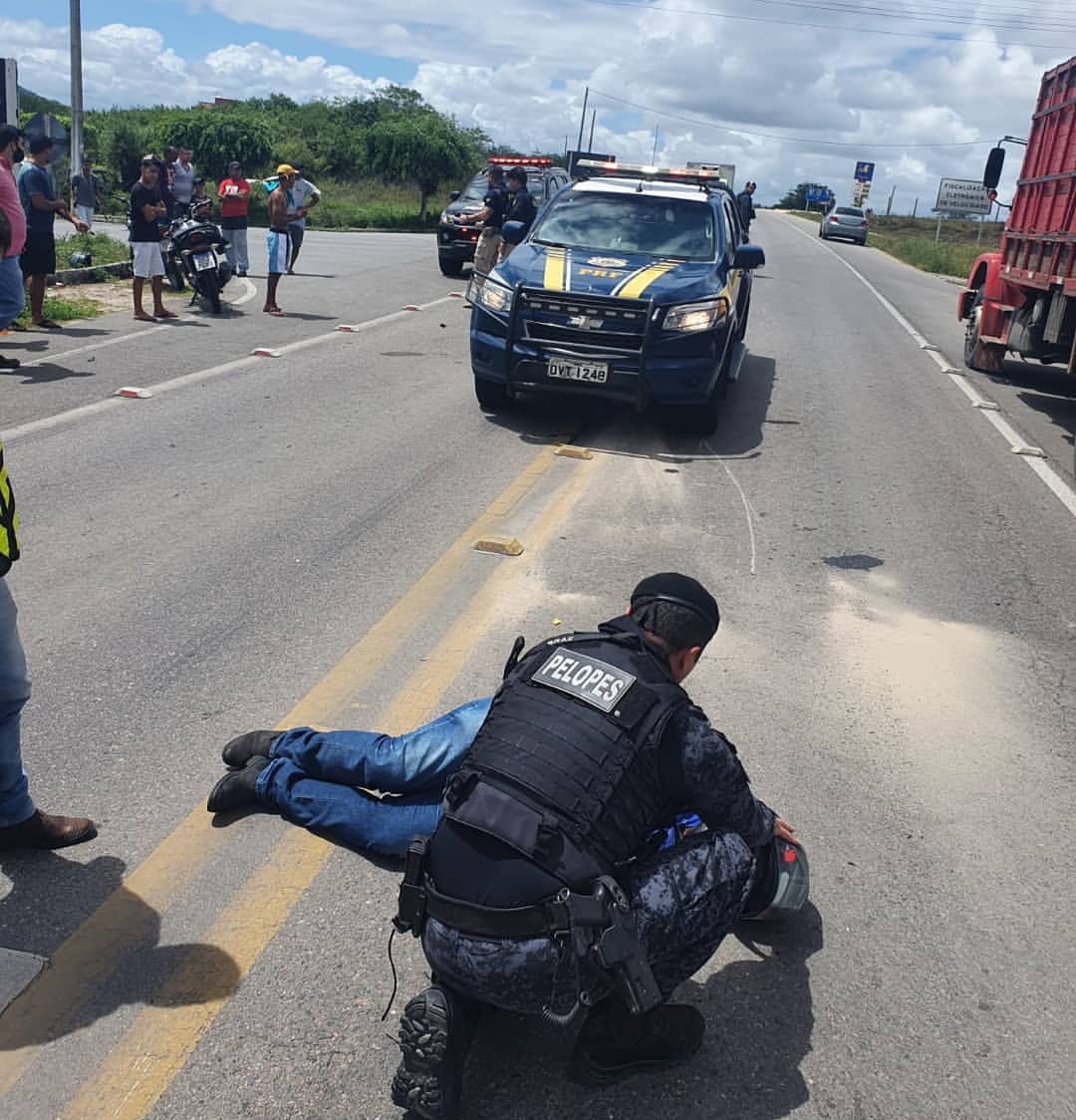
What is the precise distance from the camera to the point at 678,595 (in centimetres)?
292

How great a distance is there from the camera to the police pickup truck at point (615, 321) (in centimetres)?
899

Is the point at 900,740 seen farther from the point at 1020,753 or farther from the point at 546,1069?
the point at 546,1069

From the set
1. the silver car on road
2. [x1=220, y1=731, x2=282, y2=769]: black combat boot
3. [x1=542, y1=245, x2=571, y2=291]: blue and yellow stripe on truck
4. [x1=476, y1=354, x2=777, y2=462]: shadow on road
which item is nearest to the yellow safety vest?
[x1=220, y1=731, x2=282, y2=769]: black combat boot

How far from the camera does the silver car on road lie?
172 ft

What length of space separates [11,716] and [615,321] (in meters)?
6.41

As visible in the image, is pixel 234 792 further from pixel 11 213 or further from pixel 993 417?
pixel 993 417

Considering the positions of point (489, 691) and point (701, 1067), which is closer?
point (701, 1067)

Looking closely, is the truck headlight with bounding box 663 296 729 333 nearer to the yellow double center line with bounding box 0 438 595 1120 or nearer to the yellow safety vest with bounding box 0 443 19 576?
the yellow double center line with bounding box 0 438 595 1120

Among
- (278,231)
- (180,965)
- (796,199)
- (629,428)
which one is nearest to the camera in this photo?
(180,965)

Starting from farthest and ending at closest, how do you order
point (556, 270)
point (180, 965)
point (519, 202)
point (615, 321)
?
point (519, 202) → point (556, 270) → point (615, 321) → point (180, 965)

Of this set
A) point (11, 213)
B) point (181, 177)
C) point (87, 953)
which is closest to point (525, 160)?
point (181, 177)

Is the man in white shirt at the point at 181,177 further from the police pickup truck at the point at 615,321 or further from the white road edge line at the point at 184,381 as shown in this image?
the police pickup truck at the point at 615,321

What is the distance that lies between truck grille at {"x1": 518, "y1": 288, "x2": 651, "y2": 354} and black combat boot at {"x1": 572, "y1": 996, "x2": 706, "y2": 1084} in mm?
6740

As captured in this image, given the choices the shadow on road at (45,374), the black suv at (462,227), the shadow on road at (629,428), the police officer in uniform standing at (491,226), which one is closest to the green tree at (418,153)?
the black suv at (462,227)
